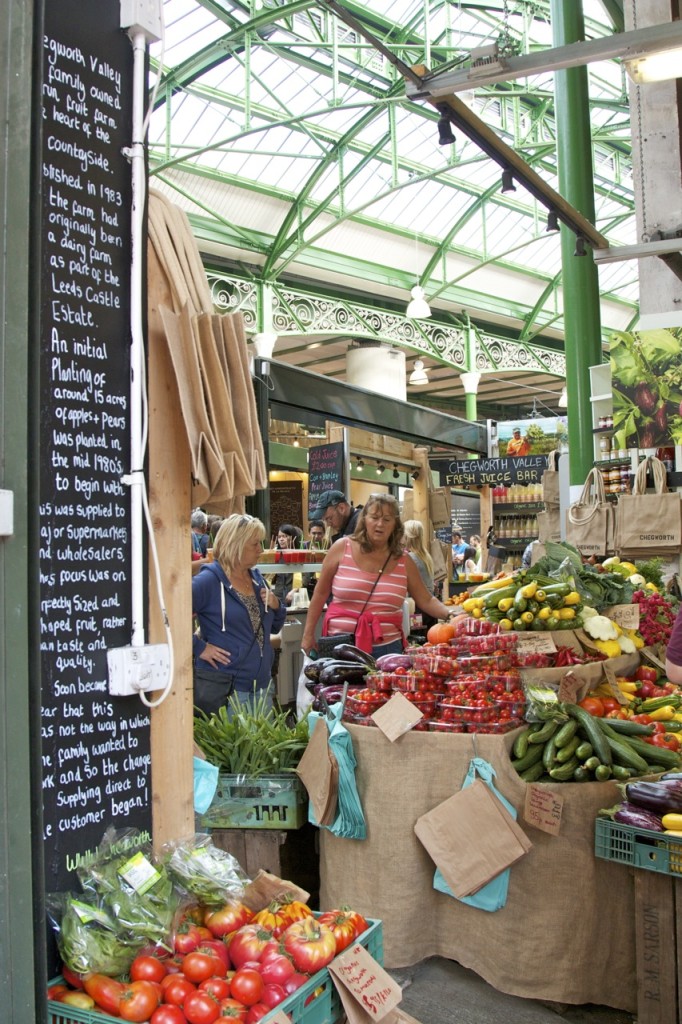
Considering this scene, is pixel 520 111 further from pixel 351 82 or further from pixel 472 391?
pixel 472 391

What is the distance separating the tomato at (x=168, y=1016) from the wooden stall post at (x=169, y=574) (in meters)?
0.48

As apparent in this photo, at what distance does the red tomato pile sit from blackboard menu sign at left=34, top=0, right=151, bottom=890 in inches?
9.5

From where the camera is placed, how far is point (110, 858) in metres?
2.08

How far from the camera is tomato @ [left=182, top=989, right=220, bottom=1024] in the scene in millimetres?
1826

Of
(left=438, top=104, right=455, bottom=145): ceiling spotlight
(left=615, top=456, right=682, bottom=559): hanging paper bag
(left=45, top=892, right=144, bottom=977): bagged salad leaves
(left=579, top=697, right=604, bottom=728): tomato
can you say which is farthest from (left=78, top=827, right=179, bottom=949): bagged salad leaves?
(left=615, top=456, right=682, bottom=559): hanging paper bag

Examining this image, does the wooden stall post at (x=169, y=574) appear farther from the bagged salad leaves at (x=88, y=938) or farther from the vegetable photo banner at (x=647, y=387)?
the vegetable photo banner at (x=647, y=387)

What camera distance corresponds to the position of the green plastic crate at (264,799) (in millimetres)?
3592

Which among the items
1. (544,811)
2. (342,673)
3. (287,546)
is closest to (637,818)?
(544,811)

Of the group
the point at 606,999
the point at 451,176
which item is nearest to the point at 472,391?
the point at 451,176

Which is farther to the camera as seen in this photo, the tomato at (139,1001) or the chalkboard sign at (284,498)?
the chalkboard sign at (284,498)

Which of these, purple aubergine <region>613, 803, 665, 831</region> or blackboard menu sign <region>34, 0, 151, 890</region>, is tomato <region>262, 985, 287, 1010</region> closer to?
blackboard menu sign <region>34, 0, 151, 890</region>

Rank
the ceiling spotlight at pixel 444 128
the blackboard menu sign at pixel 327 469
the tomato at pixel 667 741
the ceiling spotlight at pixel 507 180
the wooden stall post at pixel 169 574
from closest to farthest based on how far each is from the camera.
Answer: the wooden stall post at pixel 169 574 < the tomato at pixel 667 741 < the ceiling spotlight at pixel 444 128 < the ceiling spotlight at pixel 507 180 < the blackboard menu sign at pixel 327 469

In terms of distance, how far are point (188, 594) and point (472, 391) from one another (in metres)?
19.0

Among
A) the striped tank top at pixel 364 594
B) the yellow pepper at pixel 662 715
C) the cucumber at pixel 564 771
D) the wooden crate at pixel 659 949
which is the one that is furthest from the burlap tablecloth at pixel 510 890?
the striped tank top at pixel 364 594
